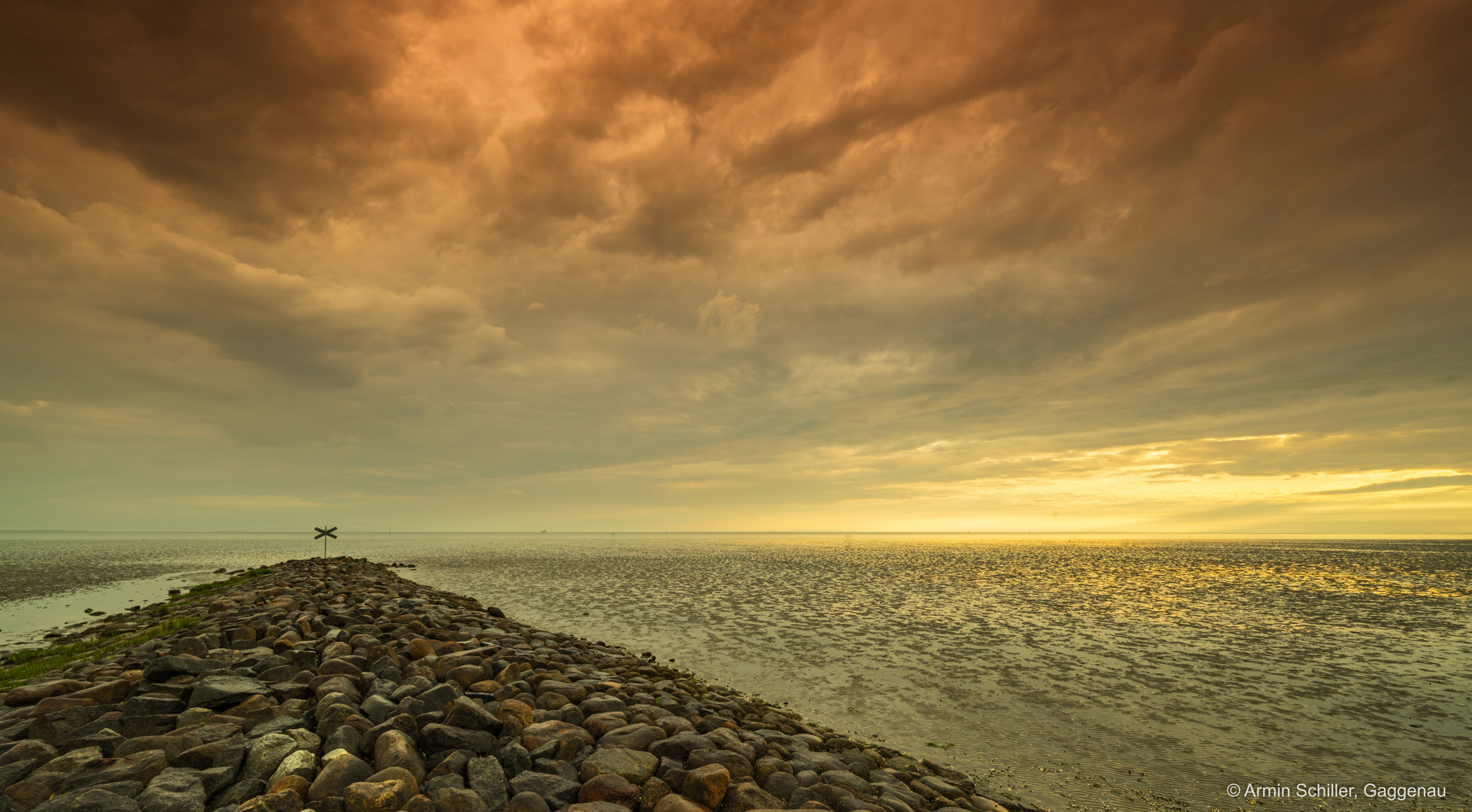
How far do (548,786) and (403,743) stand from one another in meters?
1.86


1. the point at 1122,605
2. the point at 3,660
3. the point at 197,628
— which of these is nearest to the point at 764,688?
the point at 197,628

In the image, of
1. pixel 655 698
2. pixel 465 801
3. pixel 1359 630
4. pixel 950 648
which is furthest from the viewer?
pixel 1359 630

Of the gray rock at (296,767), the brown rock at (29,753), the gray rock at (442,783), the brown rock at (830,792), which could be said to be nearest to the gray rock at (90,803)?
the gray rock at (296,767)

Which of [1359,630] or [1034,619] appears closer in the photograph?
[1359,630]

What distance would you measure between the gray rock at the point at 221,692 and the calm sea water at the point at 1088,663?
9.76m

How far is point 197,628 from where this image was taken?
15039 mm

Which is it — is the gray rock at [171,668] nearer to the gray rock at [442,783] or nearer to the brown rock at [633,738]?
the gray rock at [442,783]

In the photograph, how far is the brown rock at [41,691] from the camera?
8.80 metres

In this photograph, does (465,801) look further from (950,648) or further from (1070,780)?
(950,648)

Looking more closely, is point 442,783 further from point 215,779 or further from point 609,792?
point 215,779

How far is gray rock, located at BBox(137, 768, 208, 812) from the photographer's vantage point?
563 centimetres

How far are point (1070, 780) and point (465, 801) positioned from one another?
8927 millimetres

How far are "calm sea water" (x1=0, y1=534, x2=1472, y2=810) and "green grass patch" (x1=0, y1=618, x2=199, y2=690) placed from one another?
5003 mm

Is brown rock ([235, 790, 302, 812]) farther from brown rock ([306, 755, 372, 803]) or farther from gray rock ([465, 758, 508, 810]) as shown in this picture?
gray rock ([465, 758, 508, 810])
